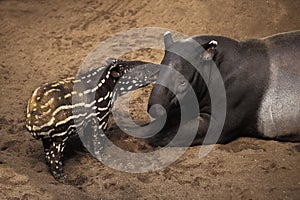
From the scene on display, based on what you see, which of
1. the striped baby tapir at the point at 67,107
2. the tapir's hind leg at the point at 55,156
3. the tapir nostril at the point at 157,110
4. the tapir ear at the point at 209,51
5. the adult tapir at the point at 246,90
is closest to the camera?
the striped baby tapir at the point at 67,107

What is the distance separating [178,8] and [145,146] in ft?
10.3

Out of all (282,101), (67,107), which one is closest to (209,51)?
(282,101)

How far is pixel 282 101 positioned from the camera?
5820 millimetres

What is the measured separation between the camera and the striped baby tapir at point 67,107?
489 cm

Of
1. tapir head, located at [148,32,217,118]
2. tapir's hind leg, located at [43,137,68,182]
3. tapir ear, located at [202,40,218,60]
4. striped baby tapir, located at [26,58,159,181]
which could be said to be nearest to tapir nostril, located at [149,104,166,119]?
tapir head, located at [148,32,217,118]

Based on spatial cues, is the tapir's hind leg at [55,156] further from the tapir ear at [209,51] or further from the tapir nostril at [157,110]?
the tapir ear at [209,51]

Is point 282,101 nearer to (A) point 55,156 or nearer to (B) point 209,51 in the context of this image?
(B) point 209,51

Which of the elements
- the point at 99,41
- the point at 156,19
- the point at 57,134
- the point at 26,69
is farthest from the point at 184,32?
the point at 57,134

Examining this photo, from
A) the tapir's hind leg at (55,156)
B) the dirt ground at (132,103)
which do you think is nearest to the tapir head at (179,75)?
the dirt ground at (132,103)

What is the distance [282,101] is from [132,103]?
177cm

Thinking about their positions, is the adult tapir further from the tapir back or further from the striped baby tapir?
the striped baby tapir

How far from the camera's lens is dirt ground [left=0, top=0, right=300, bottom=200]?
4.94 meters

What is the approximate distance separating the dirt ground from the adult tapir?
18 centimetres

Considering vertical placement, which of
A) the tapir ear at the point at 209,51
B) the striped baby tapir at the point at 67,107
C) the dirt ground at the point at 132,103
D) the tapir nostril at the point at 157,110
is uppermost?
the tapir ear at the point at 209,51
